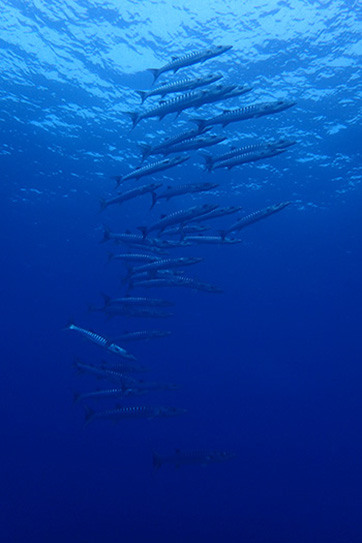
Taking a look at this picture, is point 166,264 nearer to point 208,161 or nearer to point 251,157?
point 208,161

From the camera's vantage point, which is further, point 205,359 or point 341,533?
point 205,359

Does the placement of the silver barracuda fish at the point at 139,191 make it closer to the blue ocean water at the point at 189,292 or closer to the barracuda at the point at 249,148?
the barracuda at the point at 249,148

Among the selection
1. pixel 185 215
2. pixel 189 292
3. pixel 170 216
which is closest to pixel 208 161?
pixel 185 215

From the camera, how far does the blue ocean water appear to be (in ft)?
50.3

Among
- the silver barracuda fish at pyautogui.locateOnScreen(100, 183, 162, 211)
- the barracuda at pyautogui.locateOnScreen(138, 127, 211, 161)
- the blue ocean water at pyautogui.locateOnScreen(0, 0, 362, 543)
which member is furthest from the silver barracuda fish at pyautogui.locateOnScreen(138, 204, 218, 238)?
the blue ocean water at pyautogui.locateOnScreen(0, 0, 362, 543)

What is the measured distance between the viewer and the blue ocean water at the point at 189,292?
15.3 m

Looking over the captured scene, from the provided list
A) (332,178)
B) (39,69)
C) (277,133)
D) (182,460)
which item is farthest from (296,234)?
(182,460)

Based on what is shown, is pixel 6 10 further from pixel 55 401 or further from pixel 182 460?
pixel 55 401

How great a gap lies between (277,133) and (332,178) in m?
4.46

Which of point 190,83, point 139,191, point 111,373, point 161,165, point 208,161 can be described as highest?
point 190,83

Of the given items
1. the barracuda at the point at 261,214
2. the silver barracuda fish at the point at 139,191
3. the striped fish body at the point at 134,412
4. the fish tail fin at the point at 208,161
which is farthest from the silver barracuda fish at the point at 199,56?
the striped fish body at the point at 134,412

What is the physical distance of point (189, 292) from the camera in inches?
1243

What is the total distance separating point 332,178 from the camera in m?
21.5

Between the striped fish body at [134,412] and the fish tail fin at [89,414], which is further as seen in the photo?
the fish tail fin at [89,414]
